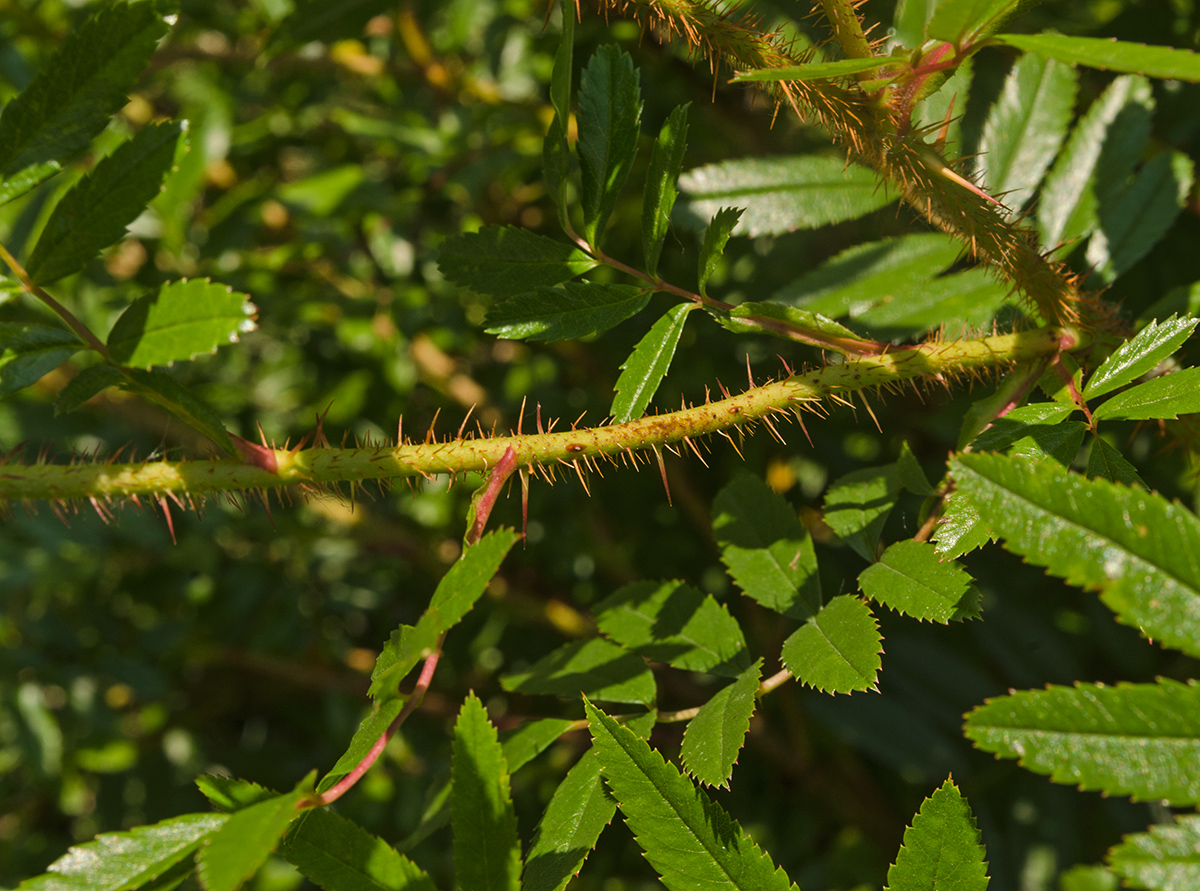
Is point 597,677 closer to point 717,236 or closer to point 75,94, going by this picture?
point 717,236

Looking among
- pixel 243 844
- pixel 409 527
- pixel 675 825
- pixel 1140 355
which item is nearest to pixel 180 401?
pixel 243 844

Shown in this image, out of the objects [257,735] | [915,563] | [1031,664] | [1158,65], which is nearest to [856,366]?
[915,563]

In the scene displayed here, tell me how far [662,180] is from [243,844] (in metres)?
0.88

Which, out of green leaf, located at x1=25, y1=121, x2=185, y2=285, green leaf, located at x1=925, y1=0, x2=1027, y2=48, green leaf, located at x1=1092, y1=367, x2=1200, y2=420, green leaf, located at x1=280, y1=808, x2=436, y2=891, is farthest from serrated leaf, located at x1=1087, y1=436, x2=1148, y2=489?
green leaf, located at x1=25, y1=121, x2=185, y2=285

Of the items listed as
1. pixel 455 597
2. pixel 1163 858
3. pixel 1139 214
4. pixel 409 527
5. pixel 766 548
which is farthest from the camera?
pixel 409 527

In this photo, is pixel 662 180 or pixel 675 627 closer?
pixel 662 180

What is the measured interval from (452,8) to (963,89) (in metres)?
1.62

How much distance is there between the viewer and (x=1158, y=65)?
847 mm

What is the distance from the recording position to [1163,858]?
770mm

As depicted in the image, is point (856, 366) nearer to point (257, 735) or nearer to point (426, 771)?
point (426, 771)

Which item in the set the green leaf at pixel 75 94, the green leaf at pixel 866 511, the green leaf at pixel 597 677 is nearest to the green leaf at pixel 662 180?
the green leaf at pixel 866 511

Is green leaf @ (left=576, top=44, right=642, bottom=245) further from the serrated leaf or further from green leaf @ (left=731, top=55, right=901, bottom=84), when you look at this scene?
the serrated leaf

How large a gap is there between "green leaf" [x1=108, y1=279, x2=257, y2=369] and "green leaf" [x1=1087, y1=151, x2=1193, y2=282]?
4.31 ft

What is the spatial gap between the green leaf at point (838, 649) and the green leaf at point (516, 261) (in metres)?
0.56
